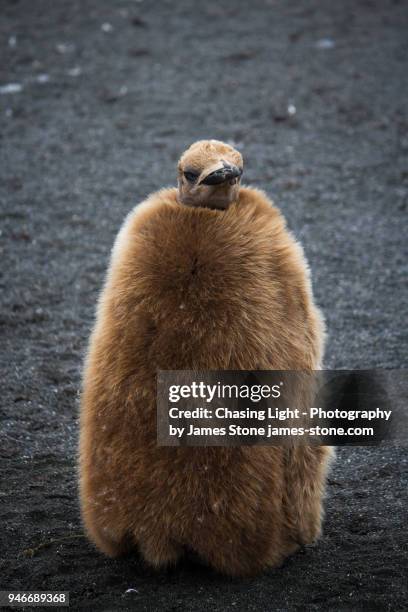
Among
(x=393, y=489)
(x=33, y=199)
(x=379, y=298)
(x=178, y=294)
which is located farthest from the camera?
(x=33, y=199)

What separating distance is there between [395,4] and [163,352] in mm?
9258

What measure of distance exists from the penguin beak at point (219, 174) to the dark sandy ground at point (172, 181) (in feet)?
4.12

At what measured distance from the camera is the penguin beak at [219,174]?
8.39 ft

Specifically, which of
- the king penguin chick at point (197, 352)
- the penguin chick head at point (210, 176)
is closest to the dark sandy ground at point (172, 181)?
the king penguin chick at point (197, 352)

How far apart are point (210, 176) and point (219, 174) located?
0.10ft

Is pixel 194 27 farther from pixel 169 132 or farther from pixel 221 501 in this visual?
pixel 221 501

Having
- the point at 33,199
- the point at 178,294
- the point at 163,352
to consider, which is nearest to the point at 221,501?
the point at 163,352

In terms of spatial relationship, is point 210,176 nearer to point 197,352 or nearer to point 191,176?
point 191,176

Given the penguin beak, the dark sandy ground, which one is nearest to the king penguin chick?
the penguin beak

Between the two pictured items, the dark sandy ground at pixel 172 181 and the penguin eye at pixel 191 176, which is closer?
the penguin eye at pixel 191 176

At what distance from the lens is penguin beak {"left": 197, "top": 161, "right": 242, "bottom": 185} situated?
256 cm

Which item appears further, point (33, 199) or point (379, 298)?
point (33, 199)

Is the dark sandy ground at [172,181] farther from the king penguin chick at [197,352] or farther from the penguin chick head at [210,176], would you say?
the penguin chick head at [210,176]

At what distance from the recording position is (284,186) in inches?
264
